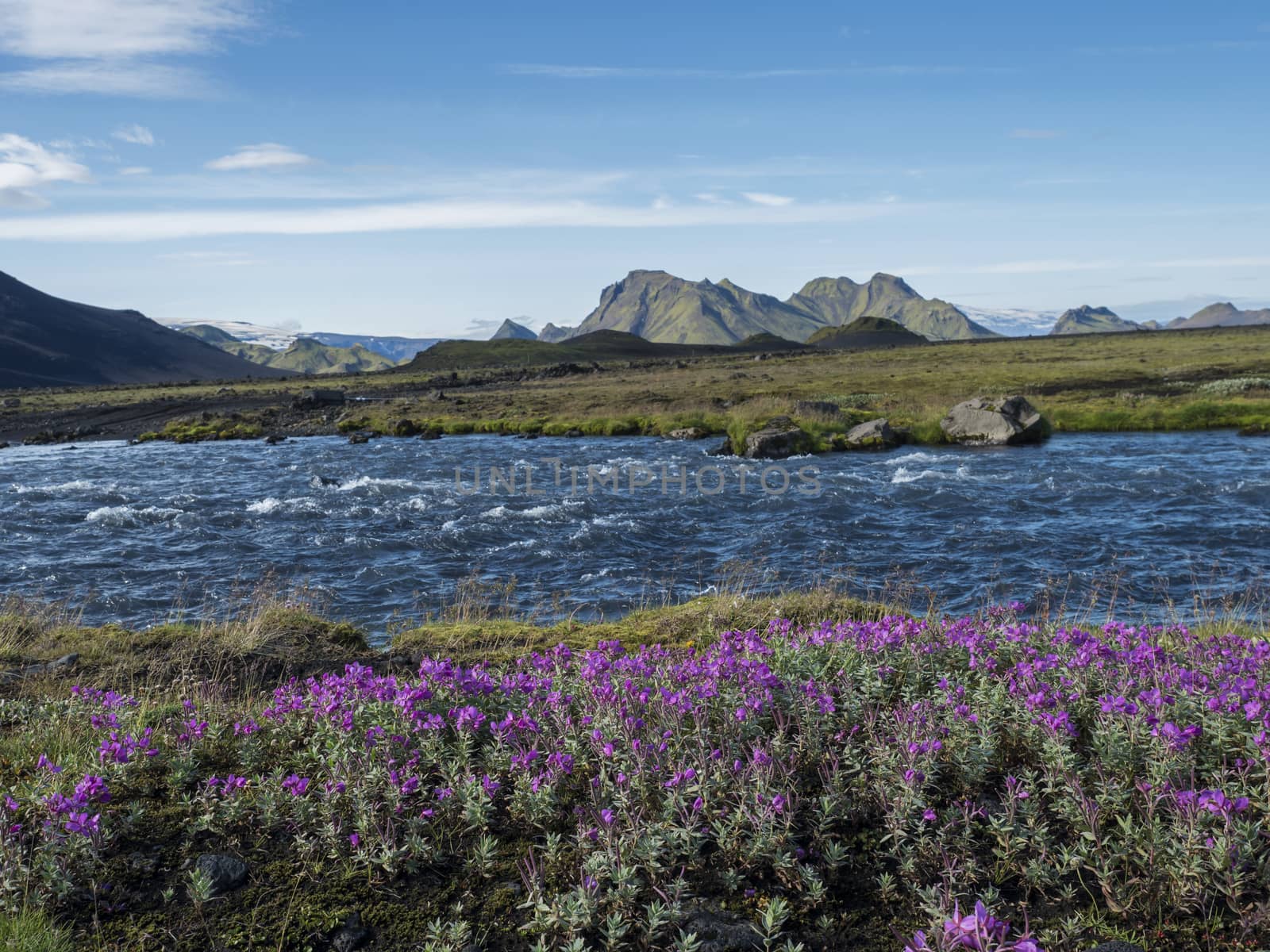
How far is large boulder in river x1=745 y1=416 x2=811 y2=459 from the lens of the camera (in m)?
34.8

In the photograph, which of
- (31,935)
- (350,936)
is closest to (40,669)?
(31,935)

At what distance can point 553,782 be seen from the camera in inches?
205

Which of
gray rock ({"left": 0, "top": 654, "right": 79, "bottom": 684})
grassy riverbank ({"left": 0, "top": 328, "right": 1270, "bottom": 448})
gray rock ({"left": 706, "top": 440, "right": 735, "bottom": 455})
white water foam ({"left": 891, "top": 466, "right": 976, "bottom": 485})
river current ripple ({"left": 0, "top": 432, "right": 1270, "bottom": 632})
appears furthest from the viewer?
grassy riverbank ({"left": 0, "top": 328, "right": 1270, "bottom": 448})

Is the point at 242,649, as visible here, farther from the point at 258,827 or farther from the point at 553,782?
the point at 553,782

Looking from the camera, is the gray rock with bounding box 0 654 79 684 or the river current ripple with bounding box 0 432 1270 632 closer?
the gray rock with bounding box 0 654 79 684

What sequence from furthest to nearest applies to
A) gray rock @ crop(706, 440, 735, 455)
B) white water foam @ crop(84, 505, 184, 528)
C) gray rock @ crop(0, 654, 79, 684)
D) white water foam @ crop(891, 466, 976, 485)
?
gray rock @ crop(706, 440, 735, 455) → white water foam @ crop(891, 466, 976, 485) → white water foam @ crop(84, 505, 184, 528) → gray rock @ crop(0, 654, 79, 684)

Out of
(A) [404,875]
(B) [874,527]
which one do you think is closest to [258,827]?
(A) [404,875]

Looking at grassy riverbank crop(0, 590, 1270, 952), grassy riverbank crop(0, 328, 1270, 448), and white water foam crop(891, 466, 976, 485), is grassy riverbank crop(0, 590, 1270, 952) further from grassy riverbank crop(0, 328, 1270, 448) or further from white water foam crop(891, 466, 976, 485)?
grassy riverbank crop(0, 328, 1270, 448)

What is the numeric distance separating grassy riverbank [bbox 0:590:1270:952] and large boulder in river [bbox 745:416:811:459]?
27.6 metres

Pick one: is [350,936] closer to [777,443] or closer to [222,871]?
[222,871]

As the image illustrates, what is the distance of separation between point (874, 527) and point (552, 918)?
19.0 meters

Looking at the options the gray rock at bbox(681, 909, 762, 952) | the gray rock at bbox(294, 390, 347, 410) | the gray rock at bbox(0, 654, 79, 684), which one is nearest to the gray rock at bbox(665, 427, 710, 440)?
the gray rock at bbox(0, 654, 79, 684)

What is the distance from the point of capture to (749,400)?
2141 inches

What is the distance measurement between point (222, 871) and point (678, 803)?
271 cm
